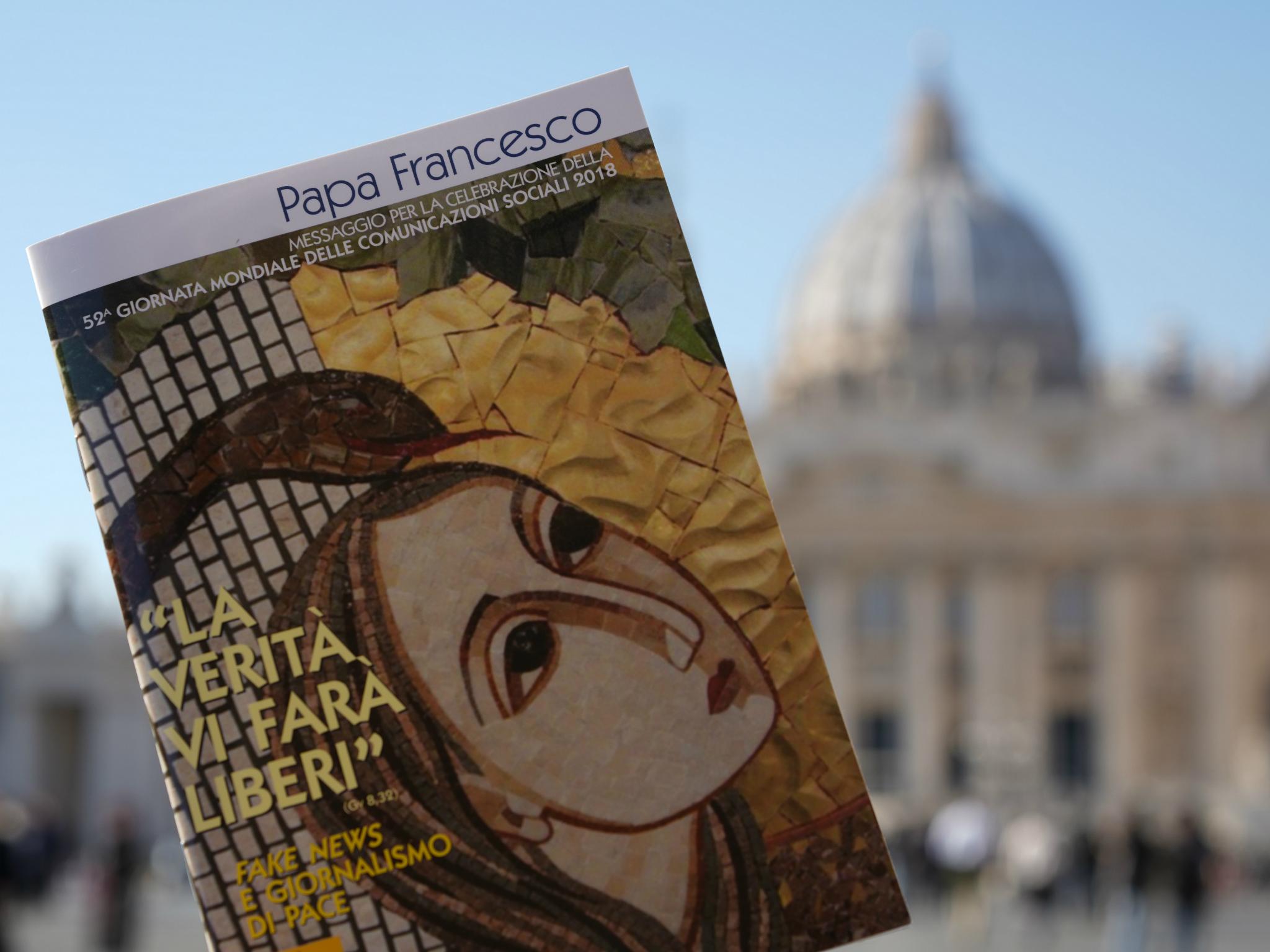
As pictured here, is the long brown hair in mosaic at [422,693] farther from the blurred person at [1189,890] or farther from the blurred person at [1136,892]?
the blurred person at [1189,890]

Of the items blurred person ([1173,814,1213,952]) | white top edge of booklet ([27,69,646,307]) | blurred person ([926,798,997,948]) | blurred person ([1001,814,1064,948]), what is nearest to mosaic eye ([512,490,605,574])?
white top edge of booklet ([27,69,646,307])

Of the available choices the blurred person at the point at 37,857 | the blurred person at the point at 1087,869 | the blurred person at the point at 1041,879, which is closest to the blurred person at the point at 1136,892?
the blurred person at the point at 1041,879

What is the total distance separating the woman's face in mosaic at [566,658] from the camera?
187 cm

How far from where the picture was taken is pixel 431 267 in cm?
191

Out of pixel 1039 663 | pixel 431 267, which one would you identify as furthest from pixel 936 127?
pixel 431 267

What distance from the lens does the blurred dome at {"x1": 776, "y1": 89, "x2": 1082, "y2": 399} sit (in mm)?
62562

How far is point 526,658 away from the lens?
6.12 feet

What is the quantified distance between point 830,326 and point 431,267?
64.4 meters

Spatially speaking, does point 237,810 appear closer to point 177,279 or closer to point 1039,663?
point 177,279

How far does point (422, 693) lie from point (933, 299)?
6393 cm

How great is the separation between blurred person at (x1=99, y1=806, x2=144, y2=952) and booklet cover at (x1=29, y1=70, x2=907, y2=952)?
402 inches

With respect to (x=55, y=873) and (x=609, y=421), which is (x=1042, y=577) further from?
(x=609, y=421)

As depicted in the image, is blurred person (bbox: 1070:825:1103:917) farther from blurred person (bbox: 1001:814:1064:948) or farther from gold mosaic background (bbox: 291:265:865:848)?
gold mosaic background (bbox: 291:265:865:848)

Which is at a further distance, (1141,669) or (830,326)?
(830,326)
